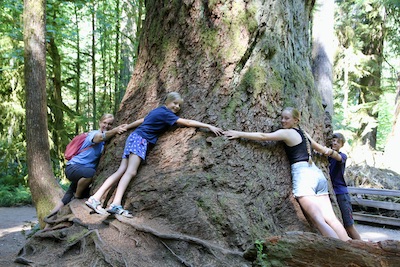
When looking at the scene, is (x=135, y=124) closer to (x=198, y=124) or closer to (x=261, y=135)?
(x=198, y=124)

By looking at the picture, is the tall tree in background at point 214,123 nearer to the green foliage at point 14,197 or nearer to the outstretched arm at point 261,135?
the outstretched arm at point 261,135

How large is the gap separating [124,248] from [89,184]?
1.80 meters

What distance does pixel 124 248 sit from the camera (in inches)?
153

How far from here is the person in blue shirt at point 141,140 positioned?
14.9ft

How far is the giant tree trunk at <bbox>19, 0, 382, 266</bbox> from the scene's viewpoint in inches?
156

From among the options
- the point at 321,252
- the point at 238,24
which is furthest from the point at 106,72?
the point at 321,252

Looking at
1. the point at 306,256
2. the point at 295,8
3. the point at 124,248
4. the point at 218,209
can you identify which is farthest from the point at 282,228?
the point at 295,8

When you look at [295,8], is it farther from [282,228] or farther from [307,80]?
[282,228]

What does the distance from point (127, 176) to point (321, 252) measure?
96.1 inches

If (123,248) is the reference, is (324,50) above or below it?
above

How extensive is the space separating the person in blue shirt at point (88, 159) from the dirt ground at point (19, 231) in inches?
116

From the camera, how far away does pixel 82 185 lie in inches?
211

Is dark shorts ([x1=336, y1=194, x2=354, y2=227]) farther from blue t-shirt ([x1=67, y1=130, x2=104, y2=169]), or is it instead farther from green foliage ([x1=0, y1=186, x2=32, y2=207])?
green foliage ([x1=0, y1=186, x2=32, y2=207])

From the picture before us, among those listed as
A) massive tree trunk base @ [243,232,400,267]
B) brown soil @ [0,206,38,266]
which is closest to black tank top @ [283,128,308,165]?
massive tree trunk base @ [243,232,400,267]
